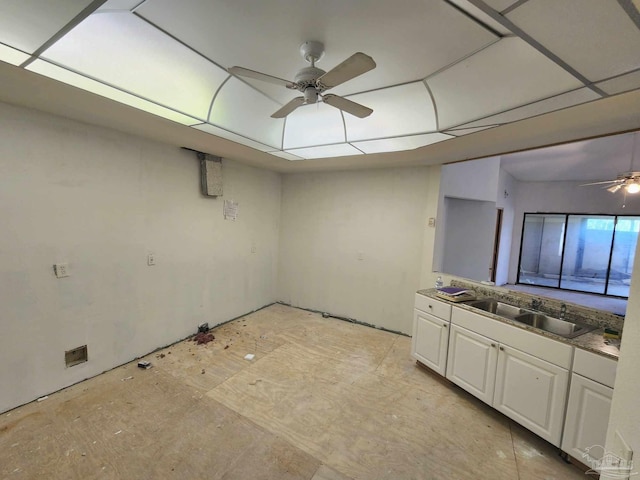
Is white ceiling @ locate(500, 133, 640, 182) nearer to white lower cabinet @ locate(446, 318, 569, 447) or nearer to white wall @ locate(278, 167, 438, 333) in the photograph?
white wall @ locate(278, 167, 438, 333)

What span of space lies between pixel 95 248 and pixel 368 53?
279 cm

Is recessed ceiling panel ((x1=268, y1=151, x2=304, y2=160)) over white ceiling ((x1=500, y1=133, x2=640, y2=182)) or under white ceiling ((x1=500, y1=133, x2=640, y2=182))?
under

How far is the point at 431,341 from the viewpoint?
2.79 m

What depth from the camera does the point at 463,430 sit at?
2129 millimetres

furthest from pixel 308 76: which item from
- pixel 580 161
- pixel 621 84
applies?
pixel 580 161

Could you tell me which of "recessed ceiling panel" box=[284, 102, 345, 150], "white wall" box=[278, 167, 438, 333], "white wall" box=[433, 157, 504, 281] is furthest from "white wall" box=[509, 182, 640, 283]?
"recessed ceiling panel" box=[284, 102, 345, 150]

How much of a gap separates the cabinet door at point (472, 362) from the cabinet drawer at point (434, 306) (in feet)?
0.46

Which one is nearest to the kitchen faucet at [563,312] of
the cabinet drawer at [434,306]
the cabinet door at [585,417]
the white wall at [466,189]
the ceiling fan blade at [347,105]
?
the cabinet door at [585,417]

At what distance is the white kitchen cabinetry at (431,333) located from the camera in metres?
2.66

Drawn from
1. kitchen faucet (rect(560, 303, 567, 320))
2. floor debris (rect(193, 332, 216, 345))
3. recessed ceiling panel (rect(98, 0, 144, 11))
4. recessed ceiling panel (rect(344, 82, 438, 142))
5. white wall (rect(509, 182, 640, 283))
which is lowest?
floor debris (rect(193, 332, 216, 345))

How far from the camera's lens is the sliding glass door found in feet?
18.7

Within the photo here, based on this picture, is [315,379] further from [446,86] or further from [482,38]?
[482,38]

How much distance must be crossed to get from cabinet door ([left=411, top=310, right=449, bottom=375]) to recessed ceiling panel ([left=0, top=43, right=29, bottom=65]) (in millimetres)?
3460

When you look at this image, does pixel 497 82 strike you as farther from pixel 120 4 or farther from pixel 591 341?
pixel 120 4
